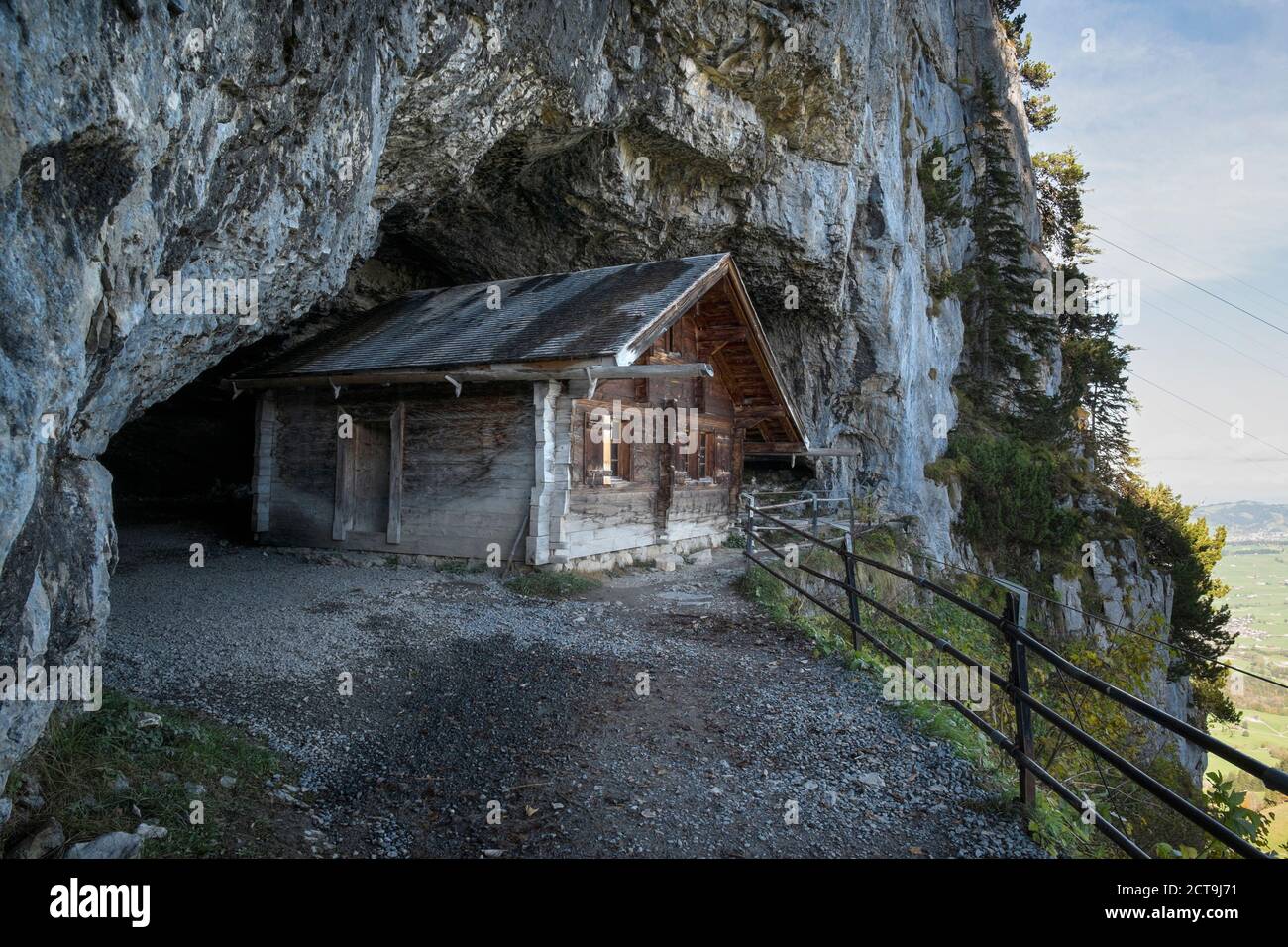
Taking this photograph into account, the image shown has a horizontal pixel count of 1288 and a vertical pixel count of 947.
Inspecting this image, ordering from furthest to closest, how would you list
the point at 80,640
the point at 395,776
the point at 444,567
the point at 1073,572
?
the point at 1073,572
the point at 444,567
the point at 395,776
the point at 80,640

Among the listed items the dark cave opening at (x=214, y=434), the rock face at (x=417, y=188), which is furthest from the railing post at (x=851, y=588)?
the dark cave opening at (x=214, y=434)

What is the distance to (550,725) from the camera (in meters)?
5.94

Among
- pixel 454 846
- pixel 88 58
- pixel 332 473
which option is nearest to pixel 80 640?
pixel 454 846

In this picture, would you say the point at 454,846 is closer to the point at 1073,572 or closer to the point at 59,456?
the point at 59,456

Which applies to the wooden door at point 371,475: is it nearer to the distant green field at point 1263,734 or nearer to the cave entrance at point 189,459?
the cave entrance at point 189,459

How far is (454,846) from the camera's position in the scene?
4.13m

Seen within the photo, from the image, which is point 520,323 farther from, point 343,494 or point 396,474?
point 343,494

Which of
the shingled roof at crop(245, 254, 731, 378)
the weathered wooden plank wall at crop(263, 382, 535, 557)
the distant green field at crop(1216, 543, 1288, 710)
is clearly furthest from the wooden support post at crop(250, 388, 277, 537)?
the distant green field at crop(1216, 543, 1288, 710)

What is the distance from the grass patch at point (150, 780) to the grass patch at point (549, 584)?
5.68 m

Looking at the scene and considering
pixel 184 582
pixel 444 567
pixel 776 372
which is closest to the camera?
pixel 184 582

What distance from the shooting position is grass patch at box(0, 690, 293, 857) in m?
3.73

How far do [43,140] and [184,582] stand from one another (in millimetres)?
8160

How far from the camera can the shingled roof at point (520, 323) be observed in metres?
11.2

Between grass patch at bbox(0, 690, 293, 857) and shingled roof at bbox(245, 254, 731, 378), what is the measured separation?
697 cm
